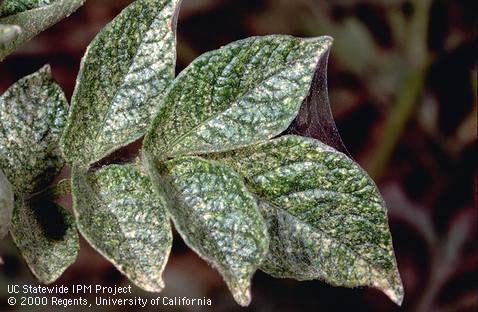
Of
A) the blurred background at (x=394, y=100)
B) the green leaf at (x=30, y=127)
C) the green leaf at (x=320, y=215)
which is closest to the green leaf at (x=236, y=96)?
the green leaf at (x=320, y=215)

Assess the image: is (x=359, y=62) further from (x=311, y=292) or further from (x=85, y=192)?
(x=85, y=192)

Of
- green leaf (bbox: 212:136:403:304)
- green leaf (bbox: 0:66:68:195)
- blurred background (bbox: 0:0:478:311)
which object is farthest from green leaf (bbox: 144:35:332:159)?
blurred background (bbox: 0:0:478:311)

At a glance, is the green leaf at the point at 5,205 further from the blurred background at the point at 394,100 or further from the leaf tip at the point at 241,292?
the blurred background at the point at 394,100

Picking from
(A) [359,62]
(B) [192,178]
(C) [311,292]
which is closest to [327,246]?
(B) [192,178]

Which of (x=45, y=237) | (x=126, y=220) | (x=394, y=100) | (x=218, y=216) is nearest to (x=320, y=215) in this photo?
(x=218, y=216)

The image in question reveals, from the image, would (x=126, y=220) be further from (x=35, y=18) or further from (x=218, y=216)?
(x=35, y=18)
